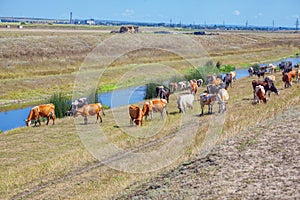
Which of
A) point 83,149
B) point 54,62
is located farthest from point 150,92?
point 54,62

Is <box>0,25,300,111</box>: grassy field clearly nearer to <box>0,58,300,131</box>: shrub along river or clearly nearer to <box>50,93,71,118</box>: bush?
<box>0,58,300,131</box>: shrub along river

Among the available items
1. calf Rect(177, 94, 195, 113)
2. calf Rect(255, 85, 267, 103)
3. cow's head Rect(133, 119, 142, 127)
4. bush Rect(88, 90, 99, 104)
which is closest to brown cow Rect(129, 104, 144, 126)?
cow's head Rect(133, 119, 142, 127)

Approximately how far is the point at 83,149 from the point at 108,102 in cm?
1859

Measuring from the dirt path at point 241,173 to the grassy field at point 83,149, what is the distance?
60.1 inches

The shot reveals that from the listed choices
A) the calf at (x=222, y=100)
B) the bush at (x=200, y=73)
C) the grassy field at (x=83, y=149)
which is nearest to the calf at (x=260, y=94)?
the grassy field at (x=83, y=149)

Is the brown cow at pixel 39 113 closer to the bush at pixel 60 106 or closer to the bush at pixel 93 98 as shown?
the bush at pixel 60 106

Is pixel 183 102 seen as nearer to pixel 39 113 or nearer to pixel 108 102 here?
pixel 39 113

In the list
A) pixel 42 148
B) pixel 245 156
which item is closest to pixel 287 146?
pixel 245 156

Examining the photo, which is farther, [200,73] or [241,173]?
[200,73]

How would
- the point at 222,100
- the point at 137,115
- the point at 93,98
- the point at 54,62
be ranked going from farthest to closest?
the point at 54,62, the point at 93,98, the point at 222,100, the point at 137,115

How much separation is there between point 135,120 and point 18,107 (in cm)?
1811

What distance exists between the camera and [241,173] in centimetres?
1101

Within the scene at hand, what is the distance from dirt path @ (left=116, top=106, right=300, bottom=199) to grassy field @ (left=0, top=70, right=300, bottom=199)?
153 cm

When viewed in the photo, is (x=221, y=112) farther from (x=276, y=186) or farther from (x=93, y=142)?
(x=276, y=186)
